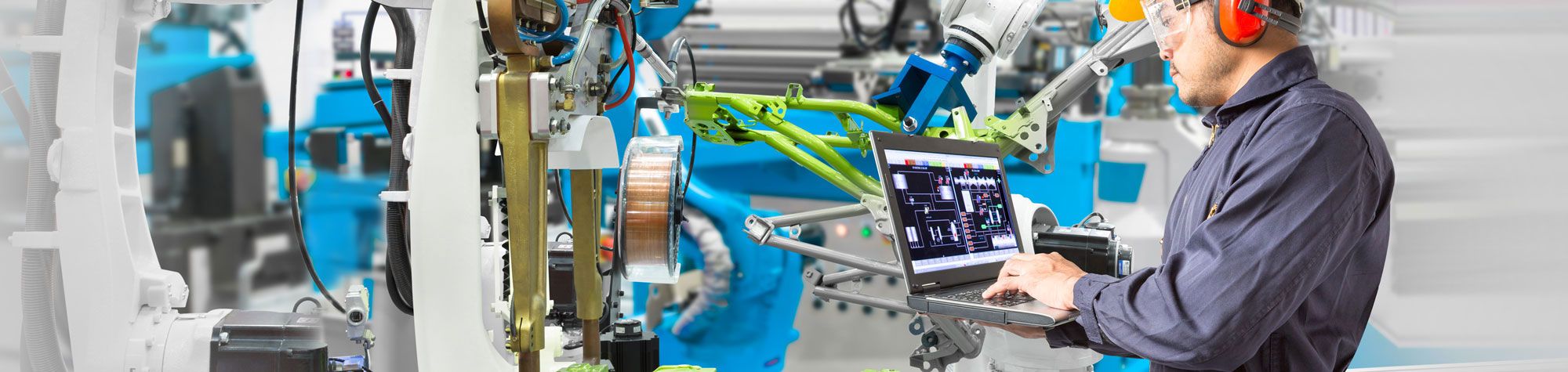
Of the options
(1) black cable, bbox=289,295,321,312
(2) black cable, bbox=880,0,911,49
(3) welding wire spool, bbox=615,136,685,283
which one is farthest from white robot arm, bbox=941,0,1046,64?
(2) black cable, bbox=880,0,911,49

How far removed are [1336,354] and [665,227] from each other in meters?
1.78

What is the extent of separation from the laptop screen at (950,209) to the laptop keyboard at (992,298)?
0.09 meters

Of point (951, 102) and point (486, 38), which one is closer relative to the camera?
point (486, 38)

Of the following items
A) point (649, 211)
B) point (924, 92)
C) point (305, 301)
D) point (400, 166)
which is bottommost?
point (305, 301)

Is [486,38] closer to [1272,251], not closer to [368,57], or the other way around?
[368,57]

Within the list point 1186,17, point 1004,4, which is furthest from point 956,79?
point 1186,17

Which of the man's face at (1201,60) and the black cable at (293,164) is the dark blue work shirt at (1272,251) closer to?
the man's face at (1201,60)

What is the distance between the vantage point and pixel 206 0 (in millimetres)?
2592

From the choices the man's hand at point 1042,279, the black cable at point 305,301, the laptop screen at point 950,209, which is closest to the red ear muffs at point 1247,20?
the man's hand at point 1042,279

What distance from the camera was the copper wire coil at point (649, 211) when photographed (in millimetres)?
2902

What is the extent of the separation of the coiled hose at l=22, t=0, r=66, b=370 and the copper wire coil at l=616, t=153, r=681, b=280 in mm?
1445

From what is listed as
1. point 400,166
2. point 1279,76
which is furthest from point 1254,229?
point 400,166

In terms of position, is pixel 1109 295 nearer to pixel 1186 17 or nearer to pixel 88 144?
pixel 1186 17

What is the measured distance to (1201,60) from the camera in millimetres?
1830
